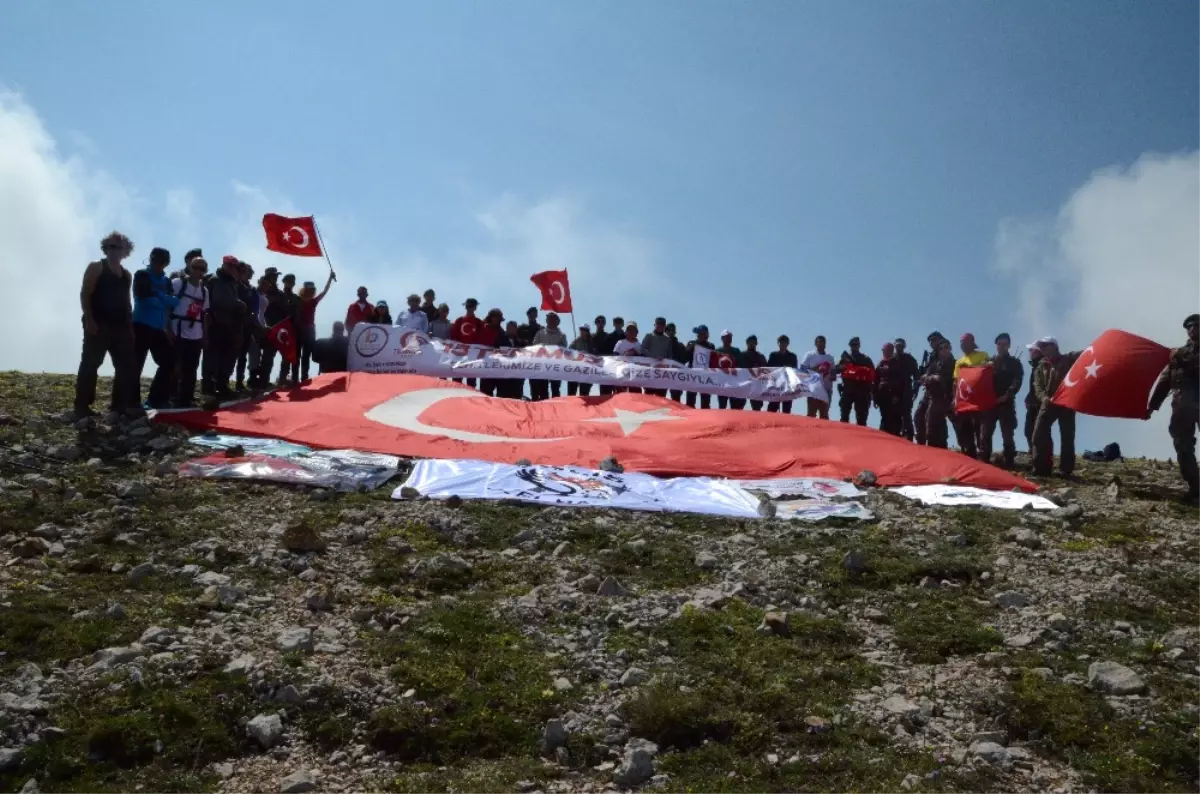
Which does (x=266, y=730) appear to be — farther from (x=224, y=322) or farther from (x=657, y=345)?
(x=657, y=345)

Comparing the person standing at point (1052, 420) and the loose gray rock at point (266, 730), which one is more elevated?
the person standing at point (1052, 420)

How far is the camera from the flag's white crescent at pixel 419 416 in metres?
14.5

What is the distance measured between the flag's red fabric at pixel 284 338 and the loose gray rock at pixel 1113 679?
14.7m

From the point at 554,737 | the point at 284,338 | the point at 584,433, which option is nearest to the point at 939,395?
the point at 584,433

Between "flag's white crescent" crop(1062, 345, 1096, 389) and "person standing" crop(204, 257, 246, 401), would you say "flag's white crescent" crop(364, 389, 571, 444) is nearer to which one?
"person standing" crop(204, 257, 246, 401)

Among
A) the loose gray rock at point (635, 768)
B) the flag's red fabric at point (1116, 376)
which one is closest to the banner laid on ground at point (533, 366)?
the flag's red fabric at point (1116, 376)

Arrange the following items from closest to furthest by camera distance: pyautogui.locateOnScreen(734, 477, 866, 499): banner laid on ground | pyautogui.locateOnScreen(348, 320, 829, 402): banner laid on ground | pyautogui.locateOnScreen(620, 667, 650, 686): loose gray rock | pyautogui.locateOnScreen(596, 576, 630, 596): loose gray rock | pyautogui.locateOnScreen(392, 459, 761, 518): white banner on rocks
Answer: pyautogui.locateOnScreen(620, 667, 650, 686): loose gray rock
pyautogui.locateOnScreen(596, 576, 630, 596): loose gray rock
pyautogui.locateOnScreen(392, 459, 761, 518): white banner on rocks
pyautogui.locateOnScreen(734, 477, 866, 499): banner laid on ground
pyautogui.locateOnScreen(348, 320, 829, 402): banner laid on ground

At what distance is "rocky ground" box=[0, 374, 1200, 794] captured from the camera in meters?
5.51

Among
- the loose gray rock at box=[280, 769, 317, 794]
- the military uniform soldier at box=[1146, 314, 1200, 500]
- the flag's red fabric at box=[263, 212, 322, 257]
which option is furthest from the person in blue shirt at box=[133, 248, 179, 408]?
the military uniform soldier at box=[1146, 314, 1200, 500]

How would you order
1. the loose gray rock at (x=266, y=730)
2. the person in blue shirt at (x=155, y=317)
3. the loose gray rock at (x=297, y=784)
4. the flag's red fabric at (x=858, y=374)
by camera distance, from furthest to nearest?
the flag's red fabric at (x=858, y=374) → the person in blue shirt at (x=155, y=317) → the loose gray rock at (x=266, y=730) → the loose gray rock at (x=297, y=784)

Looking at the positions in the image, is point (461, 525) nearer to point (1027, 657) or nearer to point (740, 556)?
point (740, 556)

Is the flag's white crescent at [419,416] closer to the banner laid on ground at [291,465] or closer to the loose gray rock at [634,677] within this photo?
the banner laid on ground at [291,465]

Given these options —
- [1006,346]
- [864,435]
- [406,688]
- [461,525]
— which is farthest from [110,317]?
[1006,346]

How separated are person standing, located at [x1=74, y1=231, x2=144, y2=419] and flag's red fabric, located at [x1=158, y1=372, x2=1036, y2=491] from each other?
970 mm
